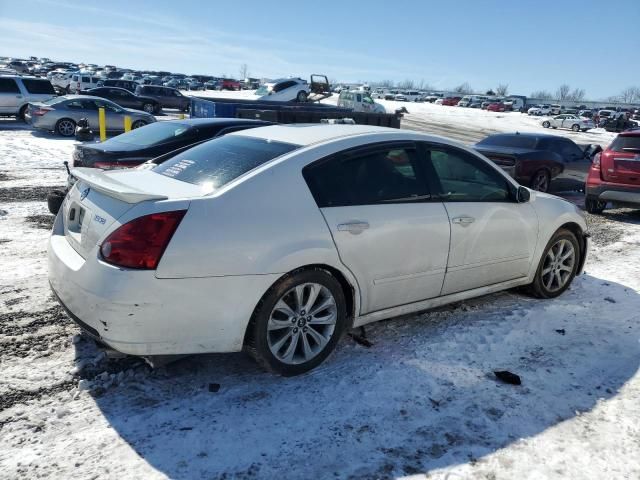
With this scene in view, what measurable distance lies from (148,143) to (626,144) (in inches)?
308

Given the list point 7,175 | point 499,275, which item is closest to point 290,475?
point 499,275

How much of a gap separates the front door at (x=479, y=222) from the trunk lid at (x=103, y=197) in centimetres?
195

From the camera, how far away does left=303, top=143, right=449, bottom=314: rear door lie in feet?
11.8

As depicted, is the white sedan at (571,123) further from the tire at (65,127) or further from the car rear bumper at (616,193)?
the tire at (65,127)

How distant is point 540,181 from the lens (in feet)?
36.7

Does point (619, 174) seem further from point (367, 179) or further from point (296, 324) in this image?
point (296, 324)

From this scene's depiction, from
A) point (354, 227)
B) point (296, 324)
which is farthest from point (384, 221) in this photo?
point (296, 324)

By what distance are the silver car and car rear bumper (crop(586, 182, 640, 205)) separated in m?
14.6

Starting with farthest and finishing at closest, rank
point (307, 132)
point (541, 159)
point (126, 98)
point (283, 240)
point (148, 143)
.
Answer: point (126, 98), point (541, 159), point (148, 143), point (307, 132), point (283, 240)

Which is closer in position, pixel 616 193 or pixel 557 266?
pixel 557 266

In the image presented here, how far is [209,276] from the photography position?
307 centimetres

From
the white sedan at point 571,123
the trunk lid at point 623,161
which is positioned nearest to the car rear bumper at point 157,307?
the trunk lid at point 623,161

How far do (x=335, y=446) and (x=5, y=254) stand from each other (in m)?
4.45

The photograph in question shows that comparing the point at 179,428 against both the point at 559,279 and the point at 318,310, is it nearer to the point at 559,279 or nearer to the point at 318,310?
the point at 318,310
